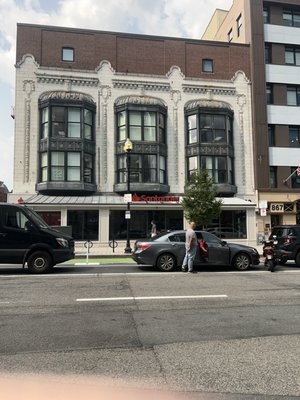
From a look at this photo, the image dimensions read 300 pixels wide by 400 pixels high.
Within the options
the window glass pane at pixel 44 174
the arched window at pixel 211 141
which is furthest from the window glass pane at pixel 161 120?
the window glass pane at pixel 44 174

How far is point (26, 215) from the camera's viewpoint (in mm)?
11773

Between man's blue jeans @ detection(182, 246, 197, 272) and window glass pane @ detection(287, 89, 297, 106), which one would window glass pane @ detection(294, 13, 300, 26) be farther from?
man's blue jeans @ detection(182, 246, 197, 272)

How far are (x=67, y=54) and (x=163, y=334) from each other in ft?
87.1

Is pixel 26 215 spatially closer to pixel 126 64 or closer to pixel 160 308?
pixel 160 308

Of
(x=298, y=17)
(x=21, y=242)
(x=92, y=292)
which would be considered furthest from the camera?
(x=298, y=17)

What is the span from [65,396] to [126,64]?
27.8 metres

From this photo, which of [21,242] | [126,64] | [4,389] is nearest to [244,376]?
[4,389]

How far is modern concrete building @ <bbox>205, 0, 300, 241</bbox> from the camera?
28625 millimetres

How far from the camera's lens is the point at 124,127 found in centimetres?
2725

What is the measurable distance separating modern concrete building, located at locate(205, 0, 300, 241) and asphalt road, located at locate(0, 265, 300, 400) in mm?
19522

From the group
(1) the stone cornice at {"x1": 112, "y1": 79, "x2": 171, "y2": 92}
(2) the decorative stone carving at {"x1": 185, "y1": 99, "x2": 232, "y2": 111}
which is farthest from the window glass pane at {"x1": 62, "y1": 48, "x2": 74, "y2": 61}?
(2) the decorative stone carving at {"x1": 185, "y1": 99, "x2": 232, "y2": 111}

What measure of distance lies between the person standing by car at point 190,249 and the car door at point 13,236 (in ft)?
16.8

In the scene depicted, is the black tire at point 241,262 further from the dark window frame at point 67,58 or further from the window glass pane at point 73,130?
the dark window frame at point 67,58

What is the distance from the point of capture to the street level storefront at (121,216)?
25078 millimetres
